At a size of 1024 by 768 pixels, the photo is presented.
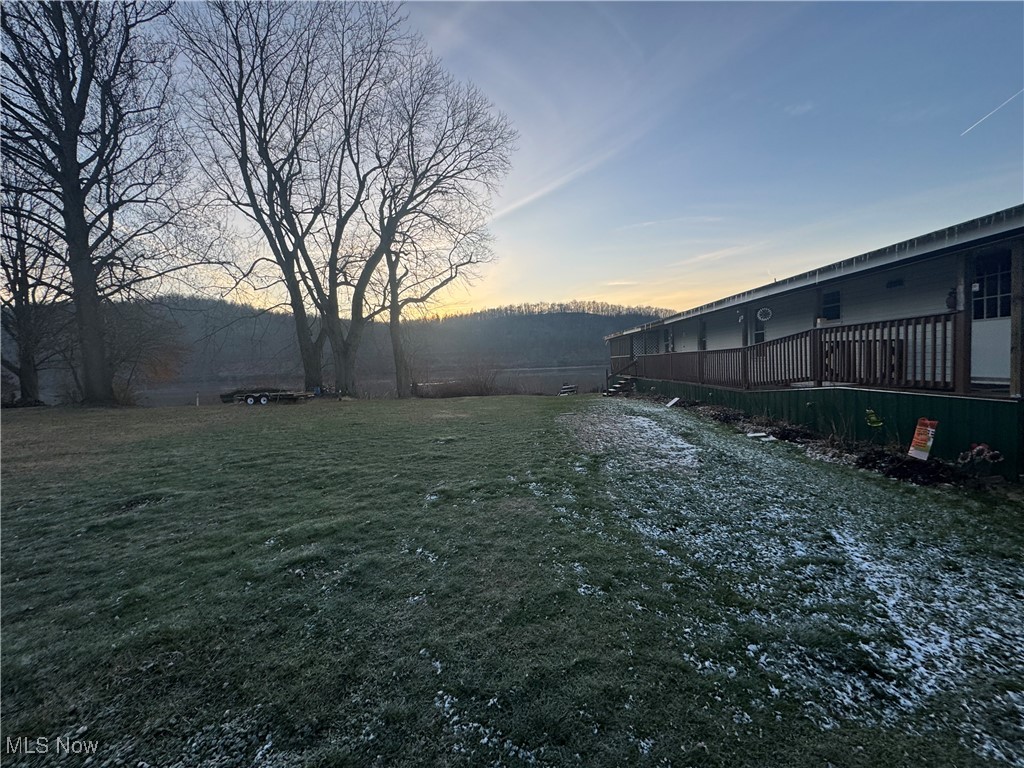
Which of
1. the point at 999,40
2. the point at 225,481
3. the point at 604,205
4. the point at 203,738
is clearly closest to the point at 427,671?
the point at 203,738

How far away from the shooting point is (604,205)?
580 inches

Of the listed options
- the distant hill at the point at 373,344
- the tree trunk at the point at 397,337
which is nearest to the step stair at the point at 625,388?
the distant hill at the point at 373,344

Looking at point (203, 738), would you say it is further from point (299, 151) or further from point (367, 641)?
point (299, 151)

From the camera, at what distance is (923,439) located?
4797 millimetres

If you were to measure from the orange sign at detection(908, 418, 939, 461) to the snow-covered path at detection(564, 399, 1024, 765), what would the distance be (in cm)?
65

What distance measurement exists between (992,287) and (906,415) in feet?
13.1

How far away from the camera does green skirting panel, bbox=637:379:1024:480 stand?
4.39 metres

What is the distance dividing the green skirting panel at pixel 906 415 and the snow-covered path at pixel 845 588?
104cm

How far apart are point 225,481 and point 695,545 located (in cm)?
503

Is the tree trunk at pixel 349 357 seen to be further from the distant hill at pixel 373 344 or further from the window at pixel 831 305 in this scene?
the window at pixel 831 305

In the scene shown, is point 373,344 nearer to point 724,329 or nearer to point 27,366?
point 27,366

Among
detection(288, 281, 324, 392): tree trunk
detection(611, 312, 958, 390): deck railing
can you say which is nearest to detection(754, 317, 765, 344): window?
detection(611, 312, 958, 390): deck railing

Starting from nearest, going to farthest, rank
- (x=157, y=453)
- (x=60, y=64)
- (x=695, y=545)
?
(x=695, y=545)
(x=157, y=453)
(x=60, y=64)

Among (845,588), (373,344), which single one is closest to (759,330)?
(845,588)
